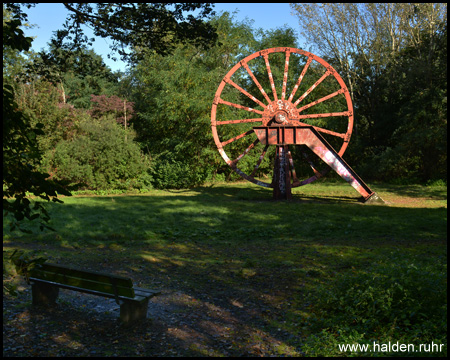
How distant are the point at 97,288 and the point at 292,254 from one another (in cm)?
358

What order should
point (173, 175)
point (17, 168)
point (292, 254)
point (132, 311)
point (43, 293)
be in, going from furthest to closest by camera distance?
point (173, 175)
point (292, 254)
point (43, 293)
point (132, 311)
point (17, 168)

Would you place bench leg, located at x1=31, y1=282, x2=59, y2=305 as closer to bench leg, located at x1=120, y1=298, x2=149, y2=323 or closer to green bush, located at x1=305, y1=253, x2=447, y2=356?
bench leg, located at x1=120, y1=298, x2=149, y2=323

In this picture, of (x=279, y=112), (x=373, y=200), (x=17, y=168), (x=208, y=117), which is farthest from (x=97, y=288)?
(x=208, y=117)

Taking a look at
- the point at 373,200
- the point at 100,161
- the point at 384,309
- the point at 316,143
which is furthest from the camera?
the point at 100,161

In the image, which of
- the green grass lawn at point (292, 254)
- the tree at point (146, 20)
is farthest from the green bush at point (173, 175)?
the tree at point (146, 20)

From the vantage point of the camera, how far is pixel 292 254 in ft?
23.3

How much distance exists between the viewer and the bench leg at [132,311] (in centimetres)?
429

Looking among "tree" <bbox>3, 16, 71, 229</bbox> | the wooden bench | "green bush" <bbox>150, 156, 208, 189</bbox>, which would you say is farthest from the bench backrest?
"green bush" <bbox>150, 156, 208, 189</bbox>

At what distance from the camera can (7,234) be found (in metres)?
8.20

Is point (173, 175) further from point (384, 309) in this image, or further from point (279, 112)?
point (384, 309)

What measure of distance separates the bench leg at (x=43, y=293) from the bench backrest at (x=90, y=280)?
12 centimetres

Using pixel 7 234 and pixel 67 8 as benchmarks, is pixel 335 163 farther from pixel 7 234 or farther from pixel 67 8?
pixel 67 8

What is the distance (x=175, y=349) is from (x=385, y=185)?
1627cm

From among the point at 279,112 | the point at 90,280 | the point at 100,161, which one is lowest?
the point at 90,280
